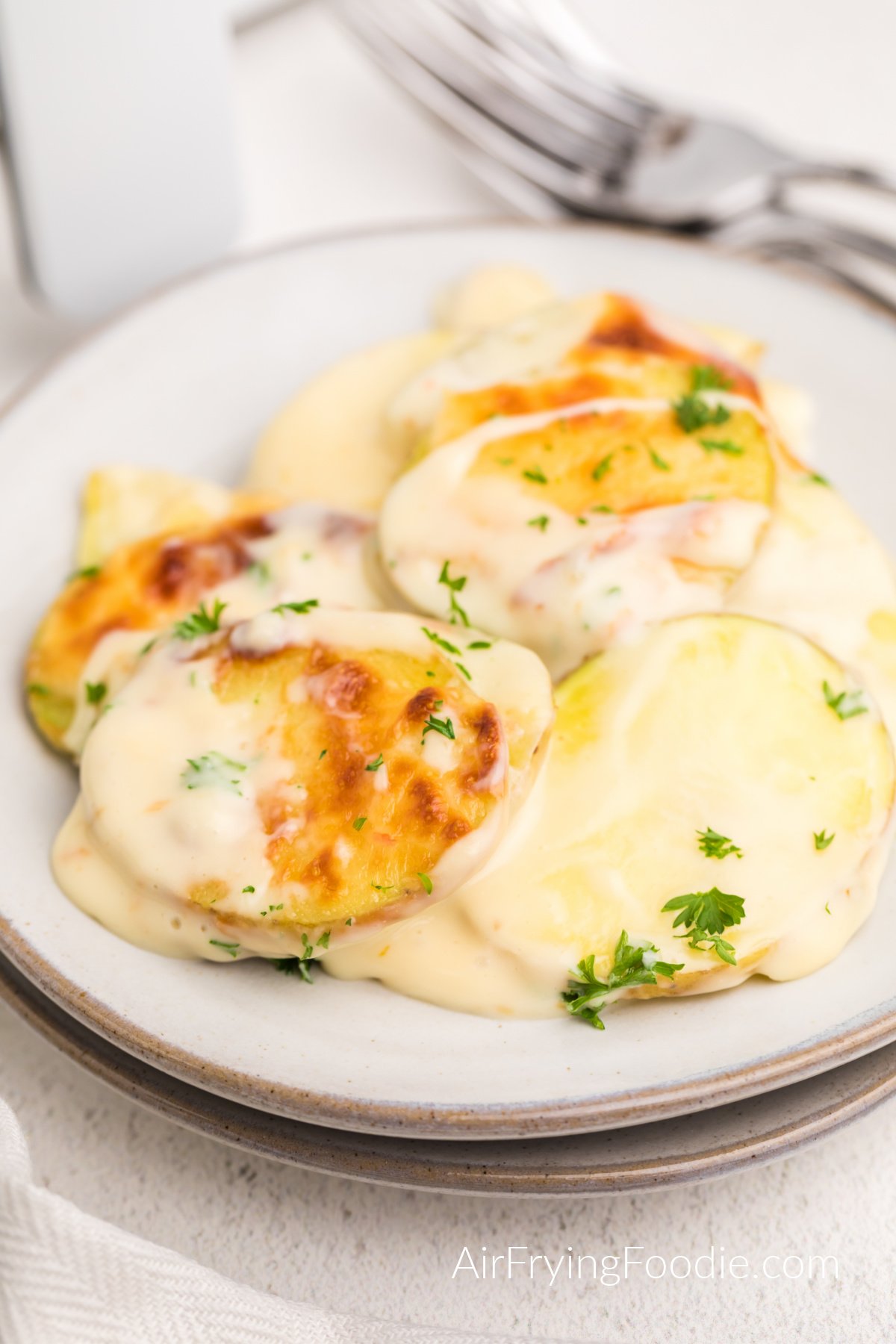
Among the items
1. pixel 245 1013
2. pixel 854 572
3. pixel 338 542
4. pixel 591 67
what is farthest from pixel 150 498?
pixel 591 67

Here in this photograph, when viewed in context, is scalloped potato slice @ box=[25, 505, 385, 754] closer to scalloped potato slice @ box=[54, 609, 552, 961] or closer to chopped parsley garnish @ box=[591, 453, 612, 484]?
scalloped potato slice @ box=[54, 609, 552, 961]

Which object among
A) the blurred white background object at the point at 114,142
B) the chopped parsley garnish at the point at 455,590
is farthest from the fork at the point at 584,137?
the chopped parsley garnish at the point at 455,590

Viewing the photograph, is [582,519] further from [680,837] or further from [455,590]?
[680,837]

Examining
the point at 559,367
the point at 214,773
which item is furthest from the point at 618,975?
the point at 559,367

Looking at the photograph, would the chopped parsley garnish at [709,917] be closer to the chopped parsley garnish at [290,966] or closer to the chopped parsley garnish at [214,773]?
the chopped parsley garnish at [290,966]

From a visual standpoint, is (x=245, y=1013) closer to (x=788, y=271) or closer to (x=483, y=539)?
(x=483, y=539)

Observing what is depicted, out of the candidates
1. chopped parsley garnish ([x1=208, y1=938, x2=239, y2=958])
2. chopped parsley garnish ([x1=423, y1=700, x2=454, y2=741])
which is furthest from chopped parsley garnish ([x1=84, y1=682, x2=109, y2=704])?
chopped parsley garnish ([x1=423, y1=700, x2=454, y2=741])
